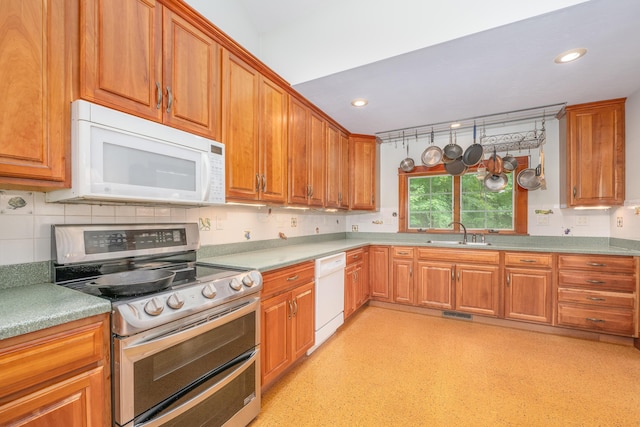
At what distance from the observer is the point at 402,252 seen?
11.6 ft

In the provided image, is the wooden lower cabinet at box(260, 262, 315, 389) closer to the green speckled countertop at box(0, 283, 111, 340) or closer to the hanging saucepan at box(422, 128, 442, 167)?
the green speckled countertop at box(0, 283, 111, 340)

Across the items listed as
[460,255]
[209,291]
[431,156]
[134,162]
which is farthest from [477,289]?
[134,162]

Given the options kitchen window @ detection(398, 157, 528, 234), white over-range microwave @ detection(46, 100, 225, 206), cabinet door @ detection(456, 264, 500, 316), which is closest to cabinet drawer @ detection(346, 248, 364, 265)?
kitchen window @ detection(398, 157, 528, 234)

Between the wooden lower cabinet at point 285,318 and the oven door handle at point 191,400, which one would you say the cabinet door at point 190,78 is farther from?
the oven door handle at point 191,400

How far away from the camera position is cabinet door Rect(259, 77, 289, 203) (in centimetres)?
225

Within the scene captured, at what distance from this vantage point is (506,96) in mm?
2660

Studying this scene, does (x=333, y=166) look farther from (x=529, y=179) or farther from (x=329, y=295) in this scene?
(x=529, y=179)

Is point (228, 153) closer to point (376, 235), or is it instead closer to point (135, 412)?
point (135, 412)

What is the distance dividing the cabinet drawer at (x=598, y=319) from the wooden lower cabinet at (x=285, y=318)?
2.55 m

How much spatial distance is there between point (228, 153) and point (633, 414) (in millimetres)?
3041

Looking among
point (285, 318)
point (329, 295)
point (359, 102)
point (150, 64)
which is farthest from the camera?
point (359, 102)

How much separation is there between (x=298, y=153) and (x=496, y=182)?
2.45 metres

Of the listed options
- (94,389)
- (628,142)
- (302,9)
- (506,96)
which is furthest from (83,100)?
(628,142)

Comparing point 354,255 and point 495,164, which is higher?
point 495,164
